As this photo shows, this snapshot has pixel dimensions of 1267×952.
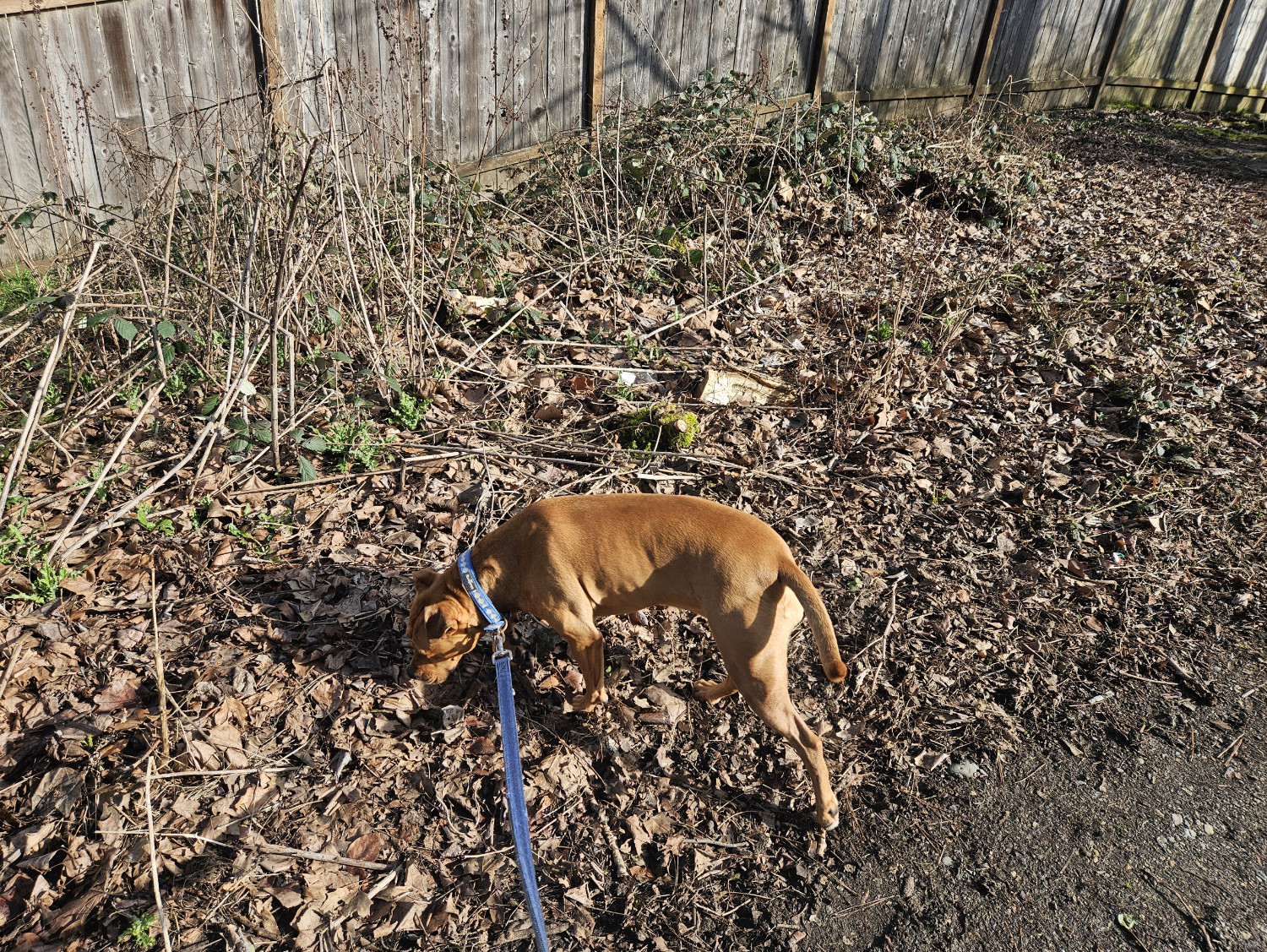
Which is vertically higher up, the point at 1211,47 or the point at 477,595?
the point at 1211,47

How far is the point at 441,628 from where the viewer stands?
369 centimetres

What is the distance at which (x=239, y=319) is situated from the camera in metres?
5.07

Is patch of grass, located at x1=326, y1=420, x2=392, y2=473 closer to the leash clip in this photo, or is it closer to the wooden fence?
the wooden fence

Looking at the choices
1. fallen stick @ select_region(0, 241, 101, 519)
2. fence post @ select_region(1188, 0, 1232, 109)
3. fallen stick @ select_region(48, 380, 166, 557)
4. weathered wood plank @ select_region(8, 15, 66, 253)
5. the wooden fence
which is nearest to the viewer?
fallen stick @ select_region(0, 241, 101, 519)

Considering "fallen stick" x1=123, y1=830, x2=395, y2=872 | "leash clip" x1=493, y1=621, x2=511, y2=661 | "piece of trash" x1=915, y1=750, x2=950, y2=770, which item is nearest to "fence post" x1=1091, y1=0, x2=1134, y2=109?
"piece of trash" x1=915, y1=750, x2=950, y2=770

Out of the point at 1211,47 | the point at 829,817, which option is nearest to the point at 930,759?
the point at 829,817

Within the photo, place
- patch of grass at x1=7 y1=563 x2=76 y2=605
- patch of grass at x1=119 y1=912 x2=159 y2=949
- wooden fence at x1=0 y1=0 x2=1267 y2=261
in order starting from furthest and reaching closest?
wooden fence at x1=0 y1=0 x2=1267 y2=261 < patch of grass at x1=7 y1=563 x2=76 y2=605 < patch of grass at x1=119 y1=912 x2=159 y2=949

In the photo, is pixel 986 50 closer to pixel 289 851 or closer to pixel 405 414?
pixel 405 414

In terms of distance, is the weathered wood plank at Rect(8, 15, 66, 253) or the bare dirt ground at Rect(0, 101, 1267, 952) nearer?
the bare dirt ground at Rect(0, 101, 1267, 952)

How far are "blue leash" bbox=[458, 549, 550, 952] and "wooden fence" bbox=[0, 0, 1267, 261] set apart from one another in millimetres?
2713

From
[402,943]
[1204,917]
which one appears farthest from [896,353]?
[402,943]

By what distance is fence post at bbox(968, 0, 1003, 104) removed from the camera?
1203cm

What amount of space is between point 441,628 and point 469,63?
6.10m

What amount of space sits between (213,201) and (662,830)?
4212mm
